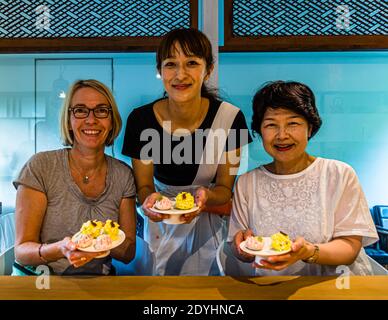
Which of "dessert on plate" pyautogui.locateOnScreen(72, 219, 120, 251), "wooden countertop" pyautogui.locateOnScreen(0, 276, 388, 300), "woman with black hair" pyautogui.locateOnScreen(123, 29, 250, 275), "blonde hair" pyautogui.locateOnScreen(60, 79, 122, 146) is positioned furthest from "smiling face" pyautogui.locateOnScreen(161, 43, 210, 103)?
"wooden countertop" pyautogui.locateOnScreen(0, 276, 388, 300)

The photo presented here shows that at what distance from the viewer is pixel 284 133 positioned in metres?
1.43

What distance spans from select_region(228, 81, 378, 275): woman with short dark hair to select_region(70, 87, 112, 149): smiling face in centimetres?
60

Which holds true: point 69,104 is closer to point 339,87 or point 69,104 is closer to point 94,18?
point 94,18

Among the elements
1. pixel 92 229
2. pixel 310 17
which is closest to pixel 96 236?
pixel 92 229

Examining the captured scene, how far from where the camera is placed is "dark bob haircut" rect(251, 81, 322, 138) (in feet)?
4.69

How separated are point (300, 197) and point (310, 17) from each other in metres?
1.15

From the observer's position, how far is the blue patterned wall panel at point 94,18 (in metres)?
2.15

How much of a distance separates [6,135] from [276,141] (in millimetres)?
1556

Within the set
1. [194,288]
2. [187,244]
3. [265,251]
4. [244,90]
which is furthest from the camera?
[244,90]

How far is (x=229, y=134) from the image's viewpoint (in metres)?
1.74

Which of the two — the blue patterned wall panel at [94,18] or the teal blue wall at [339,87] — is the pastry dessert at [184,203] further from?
the blue patterned wall panel at [94,18]

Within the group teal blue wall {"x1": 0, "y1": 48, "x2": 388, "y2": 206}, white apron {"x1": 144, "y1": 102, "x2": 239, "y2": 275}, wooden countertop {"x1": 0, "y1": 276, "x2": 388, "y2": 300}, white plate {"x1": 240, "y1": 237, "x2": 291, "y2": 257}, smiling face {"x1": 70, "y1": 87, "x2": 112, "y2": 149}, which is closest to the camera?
white plate {"x1": 240, "y1": 237, "x2": 291, "y2": 257}

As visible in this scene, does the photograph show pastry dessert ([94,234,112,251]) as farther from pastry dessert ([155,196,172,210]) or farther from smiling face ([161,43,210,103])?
smiling face ([161,43,210,103])
